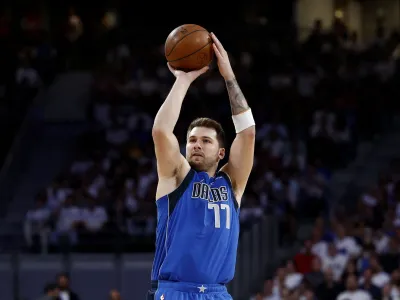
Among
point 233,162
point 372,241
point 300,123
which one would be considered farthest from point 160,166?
point 300,123

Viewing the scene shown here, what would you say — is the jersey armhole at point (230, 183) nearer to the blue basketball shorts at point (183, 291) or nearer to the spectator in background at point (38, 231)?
the blue basketball shorts at point (183, 291)

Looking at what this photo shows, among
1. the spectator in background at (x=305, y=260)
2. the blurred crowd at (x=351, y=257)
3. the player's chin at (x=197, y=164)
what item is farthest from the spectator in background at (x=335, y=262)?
the player's chin at (x=197, y=164)

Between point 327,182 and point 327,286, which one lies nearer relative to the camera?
point 327,286

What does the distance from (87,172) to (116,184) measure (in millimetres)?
725

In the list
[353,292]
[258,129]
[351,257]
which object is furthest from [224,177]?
[258,129]

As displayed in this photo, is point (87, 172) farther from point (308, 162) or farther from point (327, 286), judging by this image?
point (327, 286)

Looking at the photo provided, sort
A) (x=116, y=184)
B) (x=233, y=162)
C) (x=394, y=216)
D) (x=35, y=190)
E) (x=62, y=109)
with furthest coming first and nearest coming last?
1. (x=62, y=109)
2. (x=35, y=190)
3. (x=116, y=184)
4. (x=394, y=216)
5. (x=233, y=162)

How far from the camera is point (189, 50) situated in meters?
6.39

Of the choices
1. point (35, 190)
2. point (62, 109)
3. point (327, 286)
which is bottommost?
point (327, 286)

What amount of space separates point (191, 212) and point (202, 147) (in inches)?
16.8

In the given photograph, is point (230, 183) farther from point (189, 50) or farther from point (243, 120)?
point (189, 50)

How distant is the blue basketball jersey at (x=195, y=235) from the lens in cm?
622

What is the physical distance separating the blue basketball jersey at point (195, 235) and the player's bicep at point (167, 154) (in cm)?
11

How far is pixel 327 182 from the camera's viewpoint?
1789cm
